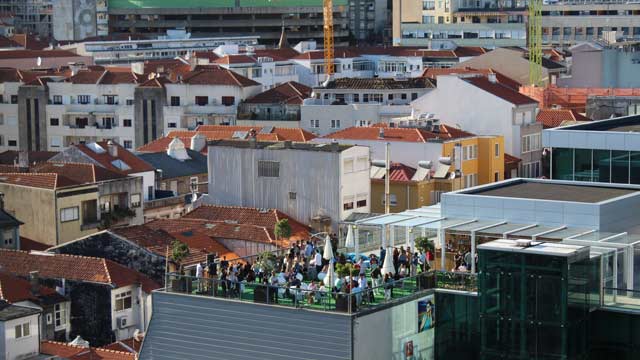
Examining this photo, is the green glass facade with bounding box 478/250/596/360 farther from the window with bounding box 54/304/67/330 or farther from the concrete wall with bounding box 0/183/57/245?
the concrete wall with bounding box 0/183/57/245

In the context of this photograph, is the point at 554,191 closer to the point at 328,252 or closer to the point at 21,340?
the point at 328,252

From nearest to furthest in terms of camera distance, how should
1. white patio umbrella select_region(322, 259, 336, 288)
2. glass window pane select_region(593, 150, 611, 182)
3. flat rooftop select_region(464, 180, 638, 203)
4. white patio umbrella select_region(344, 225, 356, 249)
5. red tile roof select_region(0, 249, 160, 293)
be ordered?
white patio umbrella select_region(322, 259, 336, 288)
flat rooftop select_region(464, 180, 638, 203)
white patio umbrella select_region(344, 225, 356, 249)
glass window pane select_region(593, 150, 611, 182)
red tile roof select_region(0, 249, 160, 293)

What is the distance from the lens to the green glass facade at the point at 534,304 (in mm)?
26016

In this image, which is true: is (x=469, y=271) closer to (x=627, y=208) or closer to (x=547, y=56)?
(x=627, y=208)

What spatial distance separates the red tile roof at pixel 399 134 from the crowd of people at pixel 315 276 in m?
29.3

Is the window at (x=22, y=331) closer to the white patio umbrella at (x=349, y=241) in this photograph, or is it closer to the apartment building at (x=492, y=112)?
the white patio umbrella at (x=349, y=241)

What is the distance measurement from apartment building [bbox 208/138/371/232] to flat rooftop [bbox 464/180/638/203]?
1917cm

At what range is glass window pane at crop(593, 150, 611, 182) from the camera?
3659 centimetres

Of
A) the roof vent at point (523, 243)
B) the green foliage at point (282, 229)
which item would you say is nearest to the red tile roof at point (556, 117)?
the green foliage at point (282, 229)

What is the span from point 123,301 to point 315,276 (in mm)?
18648

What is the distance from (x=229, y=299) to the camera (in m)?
28.1

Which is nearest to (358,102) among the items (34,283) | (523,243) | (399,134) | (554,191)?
(399,134)

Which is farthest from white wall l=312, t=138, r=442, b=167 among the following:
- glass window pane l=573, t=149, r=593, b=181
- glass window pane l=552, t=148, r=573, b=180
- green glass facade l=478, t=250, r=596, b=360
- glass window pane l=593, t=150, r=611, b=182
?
green glass facade l=478, t=250, r=596, b=360

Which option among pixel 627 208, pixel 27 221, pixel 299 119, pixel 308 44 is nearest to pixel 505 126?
pixel 299 119
